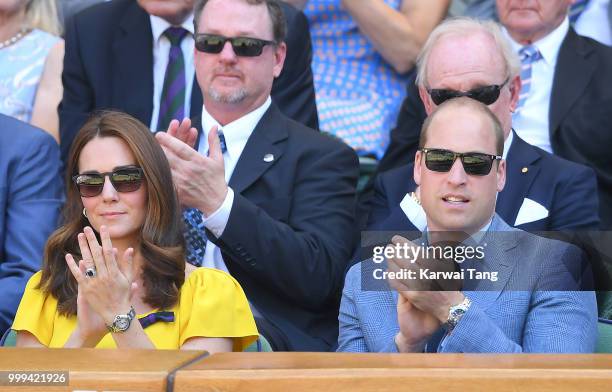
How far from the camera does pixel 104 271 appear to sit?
2.93 meters

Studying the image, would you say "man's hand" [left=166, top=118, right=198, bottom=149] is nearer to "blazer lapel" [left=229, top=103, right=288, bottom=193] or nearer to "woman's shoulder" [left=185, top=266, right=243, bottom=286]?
"blazer lapel" [left=229, top=103, right=288, bottom=193]

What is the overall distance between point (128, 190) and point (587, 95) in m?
2.06

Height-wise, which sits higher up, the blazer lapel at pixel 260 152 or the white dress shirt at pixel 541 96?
the white dress shirt at pixel 541 96

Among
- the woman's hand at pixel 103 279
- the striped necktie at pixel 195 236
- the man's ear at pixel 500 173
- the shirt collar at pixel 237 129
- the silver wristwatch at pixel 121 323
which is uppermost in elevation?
the man's ear at pixel 500 173

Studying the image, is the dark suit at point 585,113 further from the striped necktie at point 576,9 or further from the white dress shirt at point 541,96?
the striped necktie at point 576,9

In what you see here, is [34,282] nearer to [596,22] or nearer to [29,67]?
[29,67]

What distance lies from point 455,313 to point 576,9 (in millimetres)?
2758

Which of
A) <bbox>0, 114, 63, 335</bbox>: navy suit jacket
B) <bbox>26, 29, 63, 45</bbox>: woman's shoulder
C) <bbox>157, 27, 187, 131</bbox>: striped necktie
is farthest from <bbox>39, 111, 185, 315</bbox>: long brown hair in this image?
<bbox>26, 29, 63, 45</bbox>: woman's shoulder

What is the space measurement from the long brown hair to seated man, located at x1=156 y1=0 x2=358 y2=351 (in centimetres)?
27

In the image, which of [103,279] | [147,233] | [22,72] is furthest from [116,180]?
[22,72]

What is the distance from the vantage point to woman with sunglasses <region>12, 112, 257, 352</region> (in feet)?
10.4

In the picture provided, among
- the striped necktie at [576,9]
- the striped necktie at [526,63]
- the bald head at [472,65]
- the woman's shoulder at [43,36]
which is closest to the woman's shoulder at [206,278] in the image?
the bald head at [472,65]

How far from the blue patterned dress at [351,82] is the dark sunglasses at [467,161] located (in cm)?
168

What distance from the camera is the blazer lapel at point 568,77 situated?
15.1ft
